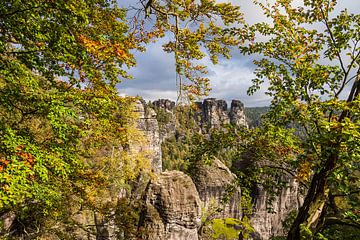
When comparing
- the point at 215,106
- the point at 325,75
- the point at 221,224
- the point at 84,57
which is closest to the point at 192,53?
the point at 84,57

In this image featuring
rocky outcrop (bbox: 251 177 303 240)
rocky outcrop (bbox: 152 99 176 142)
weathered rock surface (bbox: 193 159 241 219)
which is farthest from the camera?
rocky outcrop (bbox: 152 99 176 142)

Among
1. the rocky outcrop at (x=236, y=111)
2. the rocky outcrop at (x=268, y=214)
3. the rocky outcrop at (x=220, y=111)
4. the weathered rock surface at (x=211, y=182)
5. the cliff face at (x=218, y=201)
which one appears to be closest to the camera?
the cliff face at (x=218, y=201)

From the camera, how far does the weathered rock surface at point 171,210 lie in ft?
53.8

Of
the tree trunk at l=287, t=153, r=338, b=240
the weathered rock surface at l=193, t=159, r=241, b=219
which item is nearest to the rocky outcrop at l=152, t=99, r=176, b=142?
the weathered rock surface at l=193, t=159, r=241, b=219

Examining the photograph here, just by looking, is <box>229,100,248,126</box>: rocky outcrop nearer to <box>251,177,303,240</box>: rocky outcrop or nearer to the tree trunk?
<box>251,177,303,240</box>: rocky outcrop

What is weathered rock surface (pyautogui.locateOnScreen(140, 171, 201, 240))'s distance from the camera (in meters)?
16.4

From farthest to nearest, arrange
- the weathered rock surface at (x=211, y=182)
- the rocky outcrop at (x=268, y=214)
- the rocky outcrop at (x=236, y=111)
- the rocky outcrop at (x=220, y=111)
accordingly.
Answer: the rocky outcrop at (x=236, y=111) → the rocky outcrop at (x=220, y=111) → the rocky outcrop at (x=268, y=214) → the weathered rock surface at (x=211, y=182)

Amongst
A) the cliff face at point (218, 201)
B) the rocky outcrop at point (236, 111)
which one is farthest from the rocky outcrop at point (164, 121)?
the cliff face at point (218, 201)

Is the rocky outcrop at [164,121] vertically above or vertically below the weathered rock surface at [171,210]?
above

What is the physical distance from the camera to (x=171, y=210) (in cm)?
1673

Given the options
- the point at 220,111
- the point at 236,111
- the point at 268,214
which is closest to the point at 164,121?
the point at 220,111

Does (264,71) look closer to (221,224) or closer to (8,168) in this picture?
(8,168)

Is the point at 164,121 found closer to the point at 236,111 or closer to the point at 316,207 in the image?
the point at 236,111

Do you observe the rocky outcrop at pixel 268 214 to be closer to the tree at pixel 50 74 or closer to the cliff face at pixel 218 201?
the cliff face at pixel 218 201
